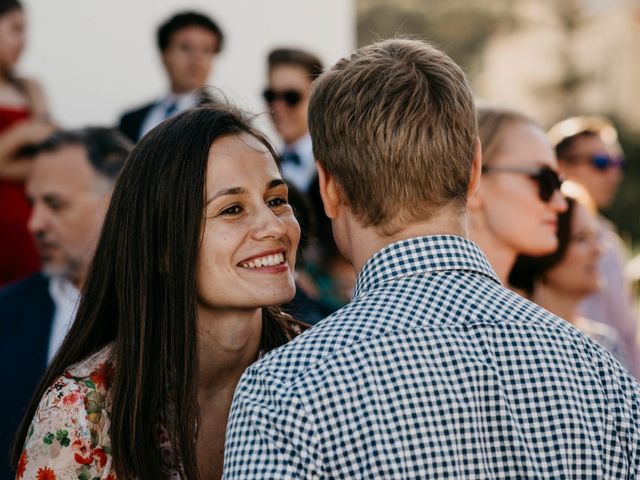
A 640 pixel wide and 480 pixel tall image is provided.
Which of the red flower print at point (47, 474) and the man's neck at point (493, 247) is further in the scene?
the man's neck at point (493, 247)

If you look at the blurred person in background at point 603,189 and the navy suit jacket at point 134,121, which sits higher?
the navy suit jacket at point 134,121

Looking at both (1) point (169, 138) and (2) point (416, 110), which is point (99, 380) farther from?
(2) point (416, 110)

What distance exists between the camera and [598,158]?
641cm

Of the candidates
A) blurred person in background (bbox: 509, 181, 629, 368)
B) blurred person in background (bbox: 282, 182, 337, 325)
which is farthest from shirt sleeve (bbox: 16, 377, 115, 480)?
blurred person in background (bbox: 509, 181, 629, 368)

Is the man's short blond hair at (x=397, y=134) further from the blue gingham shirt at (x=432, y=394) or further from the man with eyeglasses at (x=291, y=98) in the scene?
the man with eyeglasses at (x=291, y=98)

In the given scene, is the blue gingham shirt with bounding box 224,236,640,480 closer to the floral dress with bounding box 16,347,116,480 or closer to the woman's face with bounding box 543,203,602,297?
the floral dress with bounding box 16,347,116,480

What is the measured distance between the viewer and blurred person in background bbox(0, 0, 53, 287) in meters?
5.52

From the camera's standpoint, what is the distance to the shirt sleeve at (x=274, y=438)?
6.16 ft

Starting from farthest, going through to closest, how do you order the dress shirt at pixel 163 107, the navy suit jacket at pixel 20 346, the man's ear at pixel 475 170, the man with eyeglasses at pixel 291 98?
the man with eyeglasses at pixel 291 98
the dress shirt at pixel 163 107
the navy suit jacket at pixel 20 346
the man's ear at pixel 475 170

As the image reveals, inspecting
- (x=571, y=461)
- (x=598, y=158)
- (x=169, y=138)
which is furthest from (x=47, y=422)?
(x=598, y=158)

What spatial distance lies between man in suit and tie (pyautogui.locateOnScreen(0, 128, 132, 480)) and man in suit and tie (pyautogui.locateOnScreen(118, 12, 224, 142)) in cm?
127

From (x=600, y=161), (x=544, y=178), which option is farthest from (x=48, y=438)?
(x=600, y=161)

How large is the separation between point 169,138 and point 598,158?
423 centimetres

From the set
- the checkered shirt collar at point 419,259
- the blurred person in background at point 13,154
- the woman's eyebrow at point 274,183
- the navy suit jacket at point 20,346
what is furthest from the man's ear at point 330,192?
the blurred person in background at point 13,154
